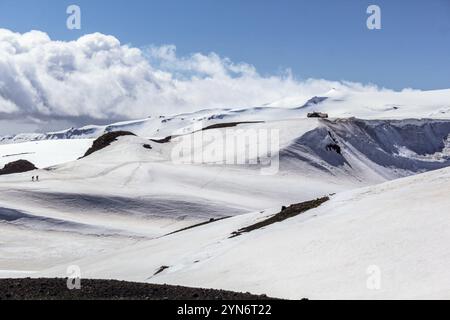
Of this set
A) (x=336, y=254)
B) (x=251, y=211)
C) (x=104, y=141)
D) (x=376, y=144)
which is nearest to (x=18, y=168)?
(x=104, y=141)

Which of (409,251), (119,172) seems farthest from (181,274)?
(119,172)

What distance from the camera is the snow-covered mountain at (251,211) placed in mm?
16172

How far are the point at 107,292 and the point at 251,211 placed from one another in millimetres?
41991

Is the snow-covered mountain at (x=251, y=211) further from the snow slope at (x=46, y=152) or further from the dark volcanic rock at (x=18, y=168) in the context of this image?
the dark volcanic rock at (x=18, y=168)

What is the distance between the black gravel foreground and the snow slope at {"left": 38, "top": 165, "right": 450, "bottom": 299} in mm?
2021

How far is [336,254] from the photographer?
17.1m

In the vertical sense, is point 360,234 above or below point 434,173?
below

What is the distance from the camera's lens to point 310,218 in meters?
24.4

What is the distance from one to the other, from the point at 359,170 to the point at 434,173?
5741 cm

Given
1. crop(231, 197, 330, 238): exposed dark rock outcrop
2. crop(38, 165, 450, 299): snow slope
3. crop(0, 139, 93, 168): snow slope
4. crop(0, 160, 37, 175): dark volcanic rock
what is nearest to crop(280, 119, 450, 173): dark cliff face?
crop(0, 160, 37, 175): dark volcanic rock

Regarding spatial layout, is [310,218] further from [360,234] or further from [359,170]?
[359,170]

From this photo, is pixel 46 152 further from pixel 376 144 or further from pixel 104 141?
pixel 376 144

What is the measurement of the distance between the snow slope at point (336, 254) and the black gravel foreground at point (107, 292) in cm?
202

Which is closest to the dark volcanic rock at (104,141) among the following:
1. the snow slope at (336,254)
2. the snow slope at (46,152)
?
the snow slope at (46,152)
